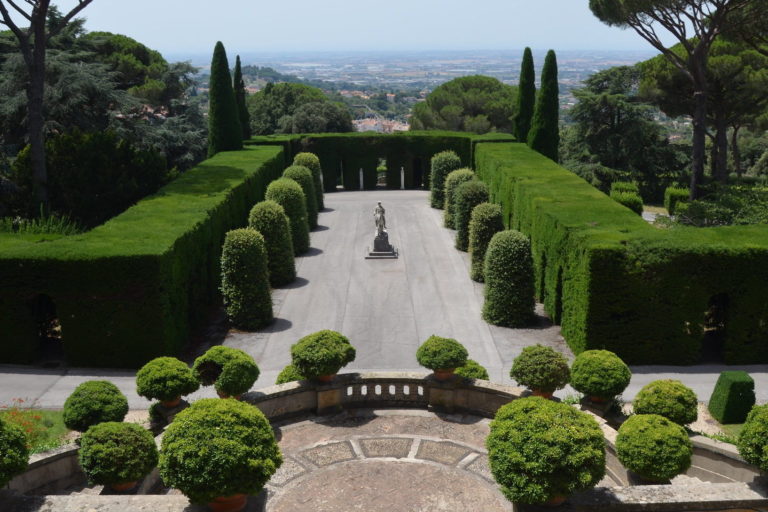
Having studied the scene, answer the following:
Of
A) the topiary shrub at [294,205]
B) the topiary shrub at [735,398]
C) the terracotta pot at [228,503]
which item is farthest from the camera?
the topiary shrub at [294,205]

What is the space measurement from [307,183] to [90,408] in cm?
2670

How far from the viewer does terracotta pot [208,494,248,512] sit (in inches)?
398

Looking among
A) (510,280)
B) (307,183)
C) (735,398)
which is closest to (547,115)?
(307,183)

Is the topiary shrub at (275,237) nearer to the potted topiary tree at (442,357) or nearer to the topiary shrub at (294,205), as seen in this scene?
the topiary shrub at (294,205)

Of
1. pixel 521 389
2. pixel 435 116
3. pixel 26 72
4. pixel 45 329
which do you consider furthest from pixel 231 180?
pixel 435 116

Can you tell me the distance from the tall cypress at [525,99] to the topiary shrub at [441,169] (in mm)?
6258

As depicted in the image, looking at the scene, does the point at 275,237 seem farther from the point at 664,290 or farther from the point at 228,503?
the point at 228,503

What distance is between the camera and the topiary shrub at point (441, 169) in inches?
1679

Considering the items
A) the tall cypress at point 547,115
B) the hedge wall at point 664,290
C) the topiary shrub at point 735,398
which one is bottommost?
the topiary shrub at point 735,398

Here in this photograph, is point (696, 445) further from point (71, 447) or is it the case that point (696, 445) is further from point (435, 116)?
point (435, 116)

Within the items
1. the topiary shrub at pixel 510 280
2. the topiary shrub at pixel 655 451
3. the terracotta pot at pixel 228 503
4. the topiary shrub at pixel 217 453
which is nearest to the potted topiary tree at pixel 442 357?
the topiary shrub at pixel 655 451

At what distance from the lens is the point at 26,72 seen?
4100cm

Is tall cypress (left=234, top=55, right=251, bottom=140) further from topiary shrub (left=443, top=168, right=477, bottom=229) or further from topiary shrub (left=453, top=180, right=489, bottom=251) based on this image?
topiary shrub (left=453, top=180, right=489, bottom=251)

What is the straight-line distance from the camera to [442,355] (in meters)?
15.1
